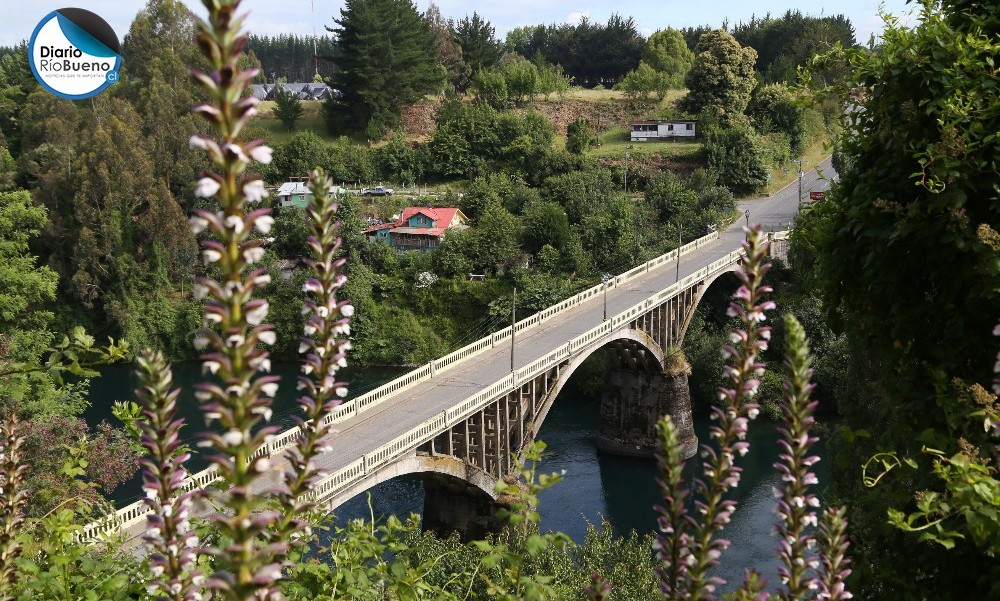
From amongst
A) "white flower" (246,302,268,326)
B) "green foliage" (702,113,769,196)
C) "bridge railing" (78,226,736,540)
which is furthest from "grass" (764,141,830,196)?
"white flower" (246,302,268,326)

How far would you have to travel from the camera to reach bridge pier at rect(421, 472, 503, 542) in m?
32.5

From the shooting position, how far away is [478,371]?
119 ft

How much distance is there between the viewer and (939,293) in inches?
393

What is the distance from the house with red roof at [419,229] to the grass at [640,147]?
1921 cm

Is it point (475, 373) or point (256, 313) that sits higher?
point (256, 313)

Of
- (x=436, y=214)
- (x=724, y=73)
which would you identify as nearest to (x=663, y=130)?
(x=724, y=73)

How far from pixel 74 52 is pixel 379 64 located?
36.6m

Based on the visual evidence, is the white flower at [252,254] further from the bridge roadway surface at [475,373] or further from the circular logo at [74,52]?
the circular logo at [74,52]

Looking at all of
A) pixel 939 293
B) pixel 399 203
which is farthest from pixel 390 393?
pixel 399 203

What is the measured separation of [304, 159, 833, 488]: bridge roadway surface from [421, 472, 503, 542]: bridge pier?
2735mm

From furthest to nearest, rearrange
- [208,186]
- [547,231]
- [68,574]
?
[547,231], [68,574], [208,186]

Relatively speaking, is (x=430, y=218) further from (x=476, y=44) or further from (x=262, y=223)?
(x=262, y=223)

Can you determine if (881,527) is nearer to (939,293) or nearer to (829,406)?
(939,293)

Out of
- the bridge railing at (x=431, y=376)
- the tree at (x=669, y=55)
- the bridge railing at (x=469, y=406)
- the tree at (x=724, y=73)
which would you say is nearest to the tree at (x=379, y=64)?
the tree at (x=724, y=73)
